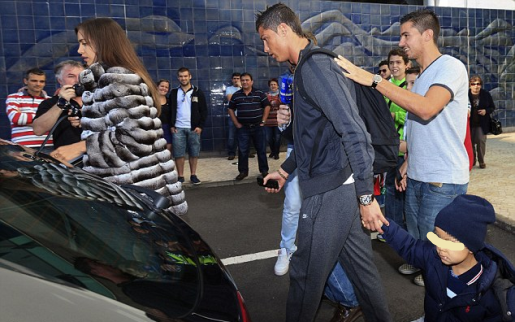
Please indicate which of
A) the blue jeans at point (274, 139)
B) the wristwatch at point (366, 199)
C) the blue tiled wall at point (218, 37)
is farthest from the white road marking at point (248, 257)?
the blue tiled wall at point (218, 37)

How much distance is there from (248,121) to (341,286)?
20.0 feet

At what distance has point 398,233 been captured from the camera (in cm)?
226

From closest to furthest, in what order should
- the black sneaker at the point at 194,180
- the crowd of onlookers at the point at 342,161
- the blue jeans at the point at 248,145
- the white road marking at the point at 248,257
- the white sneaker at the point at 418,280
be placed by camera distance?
the crowd of onlookers at the point at 342,161 < the white sneaker at the point at 418,280 < the white road marking at the point at 248,257 < the black sneaker at the point at 194,180 < the blue jeans at the point at 248,145

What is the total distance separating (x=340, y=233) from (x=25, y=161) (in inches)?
61.4

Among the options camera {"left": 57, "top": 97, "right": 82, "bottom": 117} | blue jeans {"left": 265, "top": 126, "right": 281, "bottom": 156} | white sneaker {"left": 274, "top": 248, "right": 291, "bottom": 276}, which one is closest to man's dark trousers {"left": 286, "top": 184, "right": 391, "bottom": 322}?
white sneaker {"left": 274, "top": 248, "right": 291, "bottom": 276}

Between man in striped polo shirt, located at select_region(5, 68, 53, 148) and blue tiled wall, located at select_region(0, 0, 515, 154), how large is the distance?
4.17 meters

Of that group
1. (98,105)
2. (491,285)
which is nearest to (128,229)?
(98,105)

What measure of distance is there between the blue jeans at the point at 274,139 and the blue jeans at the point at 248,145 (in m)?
1.86

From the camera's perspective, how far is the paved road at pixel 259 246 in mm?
3395

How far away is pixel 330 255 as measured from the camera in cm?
235

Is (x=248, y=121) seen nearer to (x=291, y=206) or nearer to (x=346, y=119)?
(x=291, y=206)

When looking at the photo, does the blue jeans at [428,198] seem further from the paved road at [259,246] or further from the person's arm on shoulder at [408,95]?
the paved road at [259,246]

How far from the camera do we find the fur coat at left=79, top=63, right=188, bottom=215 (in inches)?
98.9

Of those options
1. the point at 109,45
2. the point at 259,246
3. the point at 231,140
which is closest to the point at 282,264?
the point at 259,246
